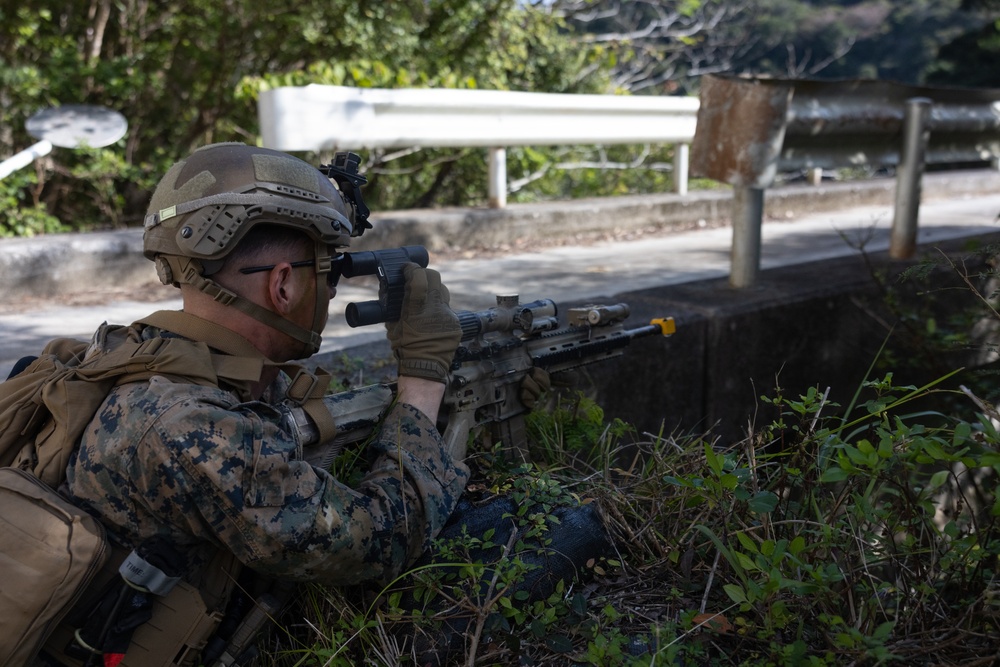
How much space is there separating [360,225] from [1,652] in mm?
1270

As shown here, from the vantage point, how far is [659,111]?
870 centimetres

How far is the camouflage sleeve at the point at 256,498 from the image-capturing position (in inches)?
73.2

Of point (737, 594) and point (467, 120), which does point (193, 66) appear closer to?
point (467, 120)

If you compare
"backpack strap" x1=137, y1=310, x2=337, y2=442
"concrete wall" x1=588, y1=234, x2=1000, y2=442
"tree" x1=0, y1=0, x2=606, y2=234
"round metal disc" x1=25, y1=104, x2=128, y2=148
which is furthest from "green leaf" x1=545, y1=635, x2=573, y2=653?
"tree" x1=0, y1=0, x2=606, y2=234

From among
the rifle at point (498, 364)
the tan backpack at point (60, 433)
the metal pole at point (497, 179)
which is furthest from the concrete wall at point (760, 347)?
the metal pole at point (497, 179)

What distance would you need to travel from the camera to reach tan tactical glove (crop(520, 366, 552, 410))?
9.64ft

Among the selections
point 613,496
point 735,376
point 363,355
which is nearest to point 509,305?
point 613,496

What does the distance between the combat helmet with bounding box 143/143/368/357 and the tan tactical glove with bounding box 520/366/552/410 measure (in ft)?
2.95

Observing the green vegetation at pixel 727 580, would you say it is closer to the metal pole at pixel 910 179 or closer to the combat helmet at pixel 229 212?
the combat helmet at pixel 229 212

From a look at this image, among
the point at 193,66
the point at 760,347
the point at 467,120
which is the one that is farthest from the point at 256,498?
the point at 193,66

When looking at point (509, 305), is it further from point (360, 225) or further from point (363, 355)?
point (363, 355)

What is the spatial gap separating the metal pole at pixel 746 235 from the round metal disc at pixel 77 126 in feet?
13.9

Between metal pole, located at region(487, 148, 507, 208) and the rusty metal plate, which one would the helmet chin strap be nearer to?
the rusty metal plate

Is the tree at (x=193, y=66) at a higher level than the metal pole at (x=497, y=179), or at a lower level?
higher
